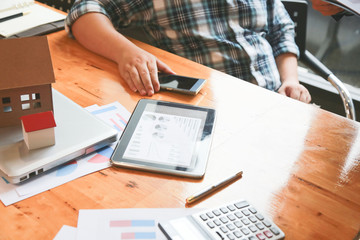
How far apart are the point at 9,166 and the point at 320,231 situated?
0.58 meters

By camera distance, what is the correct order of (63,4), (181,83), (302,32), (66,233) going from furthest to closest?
(63,4) → (302,32) → (181,83) → (66,233)

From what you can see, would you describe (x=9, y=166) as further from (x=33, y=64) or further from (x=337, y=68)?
(x=337, y=68)

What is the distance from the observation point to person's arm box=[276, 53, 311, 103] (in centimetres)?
137

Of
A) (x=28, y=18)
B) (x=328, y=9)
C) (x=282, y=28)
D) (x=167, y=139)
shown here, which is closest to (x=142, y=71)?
(x=167, y=139)

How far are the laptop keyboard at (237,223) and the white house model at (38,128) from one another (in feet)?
1.08

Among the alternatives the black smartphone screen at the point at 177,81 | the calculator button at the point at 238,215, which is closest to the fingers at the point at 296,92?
the black smartphone screen at the point at 177,81

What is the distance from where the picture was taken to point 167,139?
2.72 feet

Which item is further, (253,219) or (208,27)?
(208,27)

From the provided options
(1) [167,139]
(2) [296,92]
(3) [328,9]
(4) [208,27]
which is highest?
(3) [328,9]

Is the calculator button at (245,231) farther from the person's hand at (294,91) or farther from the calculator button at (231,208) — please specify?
the person's hand at (294,91)

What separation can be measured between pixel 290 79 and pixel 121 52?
699mm

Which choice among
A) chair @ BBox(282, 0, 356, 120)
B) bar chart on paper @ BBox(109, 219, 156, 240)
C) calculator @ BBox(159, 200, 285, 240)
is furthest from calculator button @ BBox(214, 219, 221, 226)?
chair @ BBox(282, 0, 356, 120)

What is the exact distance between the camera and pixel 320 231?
653mm

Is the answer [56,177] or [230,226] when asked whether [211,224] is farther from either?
[56,177]
